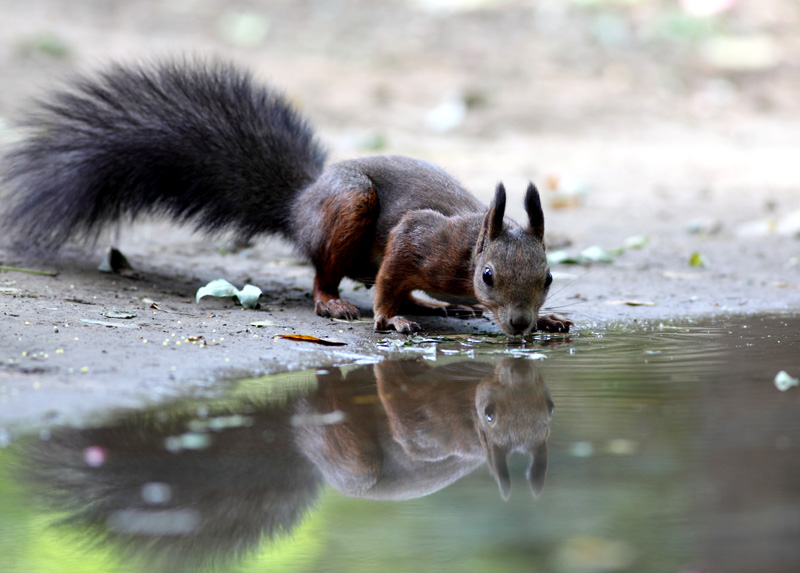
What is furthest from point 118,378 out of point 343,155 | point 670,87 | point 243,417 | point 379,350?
point 670,87

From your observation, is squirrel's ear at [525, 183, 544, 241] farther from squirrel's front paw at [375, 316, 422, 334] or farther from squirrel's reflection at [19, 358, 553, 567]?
squirrel's reflection at [19, 358, 553, 567]

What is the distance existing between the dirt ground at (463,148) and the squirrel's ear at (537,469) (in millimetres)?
1042

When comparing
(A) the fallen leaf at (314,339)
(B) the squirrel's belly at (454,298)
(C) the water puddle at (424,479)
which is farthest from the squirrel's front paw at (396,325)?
(C) the water puddle at (424,479)

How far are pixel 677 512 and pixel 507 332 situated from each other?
6.01 feet

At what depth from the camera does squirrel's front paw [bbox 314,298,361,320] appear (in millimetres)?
4195

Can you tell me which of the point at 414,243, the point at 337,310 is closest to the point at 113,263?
the point at 337,310

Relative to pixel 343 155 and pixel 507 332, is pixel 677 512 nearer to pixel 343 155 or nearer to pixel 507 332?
pixel 507 332

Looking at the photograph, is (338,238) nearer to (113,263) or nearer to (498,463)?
(113,263)

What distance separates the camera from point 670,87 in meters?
11.8

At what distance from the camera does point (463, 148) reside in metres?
9.44

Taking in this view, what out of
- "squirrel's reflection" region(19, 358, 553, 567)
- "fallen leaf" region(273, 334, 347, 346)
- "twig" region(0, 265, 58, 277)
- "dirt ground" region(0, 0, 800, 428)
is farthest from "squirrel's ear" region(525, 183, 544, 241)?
"twig" region(0, 265, 58, 277)

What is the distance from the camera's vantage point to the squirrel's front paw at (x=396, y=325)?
3881mm

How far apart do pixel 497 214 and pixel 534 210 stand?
0.54ft

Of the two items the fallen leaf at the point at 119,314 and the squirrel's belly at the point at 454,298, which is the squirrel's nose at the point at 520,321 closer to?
the squirrel's belly at the point at 454,298
